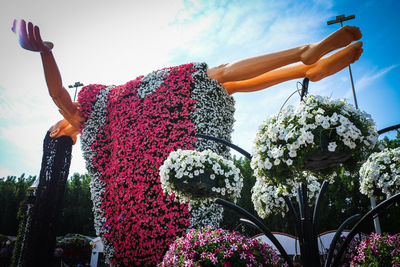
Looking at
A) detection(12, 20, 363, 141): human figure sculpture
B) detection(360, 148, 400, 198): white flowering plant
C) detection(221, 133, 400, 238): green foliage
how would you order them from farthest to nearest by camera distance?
detection(221, 133, 400, 238): green foliage < detection(12, 20, 363, 141): human figure sculpture < detection(360, 148, 400, 198): white flowering plant

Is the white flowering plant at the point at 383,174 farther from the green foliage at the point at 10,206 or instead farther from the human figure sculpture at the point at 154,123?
the green foliage at the point at 10,206

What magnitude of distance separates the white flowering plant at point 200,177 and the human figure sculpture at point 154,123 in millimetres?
2142

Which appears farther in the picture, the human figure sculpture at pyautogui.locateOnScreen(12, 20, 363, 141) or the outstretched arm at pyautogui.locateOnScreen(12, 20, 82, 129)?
the outstretched arm at pyautogui.locateOnScreen(12, 20, 82, 129)

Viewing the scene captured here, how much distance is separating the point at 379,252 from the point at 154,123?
4.57 meters

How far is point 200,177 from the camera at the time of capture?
301 cm

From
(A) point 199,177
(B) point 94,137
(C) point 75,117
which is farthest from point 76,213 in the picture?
(A) point 199,177

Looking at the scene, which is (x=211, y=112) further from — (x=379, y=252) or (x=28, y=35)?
(x=28, y=35)

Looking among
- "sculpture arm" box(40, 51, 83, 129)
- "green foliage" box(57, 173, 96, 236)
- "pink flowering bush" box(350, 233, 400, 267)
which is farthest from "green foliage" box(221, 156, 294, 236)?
"green foliage" box(57, 173, 96, 236)

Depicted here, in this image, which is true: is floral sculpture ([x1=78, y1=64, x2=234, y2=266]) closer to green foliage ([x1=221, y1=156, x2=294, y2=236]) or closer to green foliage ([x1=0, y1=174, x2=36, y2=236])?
green foliage ([x1=221, y1=156, x2=294, y2=236])

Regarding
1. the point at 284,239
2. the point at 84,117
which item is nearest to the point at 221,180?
the point at 84,117

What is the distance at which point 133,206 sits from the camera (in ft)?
18.4

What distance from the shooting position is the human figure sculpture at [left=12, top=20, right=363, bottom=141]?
4.81 m

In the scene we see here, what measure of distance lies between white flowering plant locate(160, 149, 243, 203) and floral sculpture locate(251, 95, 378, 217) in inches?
27.0

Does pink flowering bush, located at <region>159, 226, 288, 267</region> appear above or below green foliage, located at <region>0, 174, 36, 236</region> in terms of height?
below
